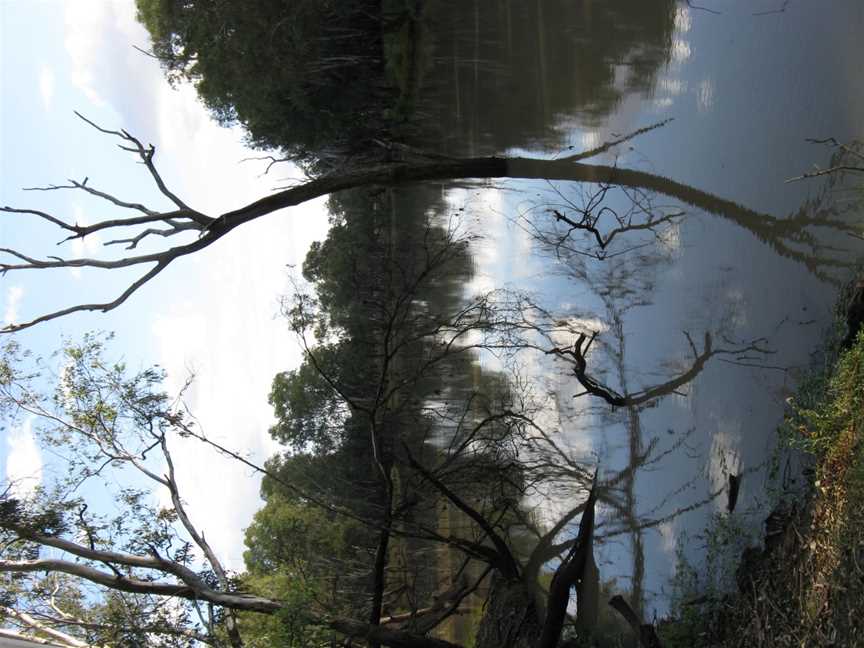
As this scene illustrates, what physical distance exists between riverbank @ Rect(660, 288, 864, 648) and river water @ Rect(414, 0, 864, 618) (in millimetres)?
209

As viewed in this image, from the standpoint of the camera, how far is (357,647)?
6527 millimetres

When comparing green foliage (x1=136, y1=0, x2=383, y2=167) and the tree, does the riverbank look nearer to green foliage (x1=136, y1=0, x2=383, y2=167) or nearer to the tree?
the tree

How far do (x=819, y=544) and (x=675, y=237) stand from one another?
8.15 ft

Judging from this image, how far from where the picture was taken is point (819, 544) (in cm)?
338

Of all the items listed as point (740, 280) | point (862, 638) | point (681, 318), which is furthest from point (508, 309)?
point (862, 638)

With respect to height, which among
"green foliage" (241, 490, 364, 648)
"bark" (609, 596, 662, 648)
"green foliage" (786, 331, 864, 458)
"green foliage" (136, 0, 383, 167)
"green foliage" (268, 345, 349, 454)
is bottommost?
"bark" (609, 596, 662, 648)

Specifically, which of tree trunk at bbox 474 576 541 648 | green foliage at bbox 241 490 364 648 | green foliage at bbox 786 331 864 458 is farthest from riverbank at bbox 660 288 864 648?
green foliage at bbox 241 490 364 648

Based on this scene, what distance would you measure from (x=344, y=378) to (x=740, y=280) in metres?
5.44

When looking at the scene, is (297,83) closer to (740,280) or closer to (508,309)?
(508,309)

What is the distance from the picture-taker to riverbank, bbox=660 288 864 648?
3.12 m

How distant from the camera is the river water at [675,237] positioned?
3977mm

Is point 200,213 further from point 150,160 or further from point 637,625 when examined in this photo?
point 637,625

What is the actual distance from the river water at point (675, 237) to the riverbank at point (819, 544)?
0.21 meters

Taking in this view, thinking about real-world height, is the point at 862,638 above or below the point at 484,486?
below
